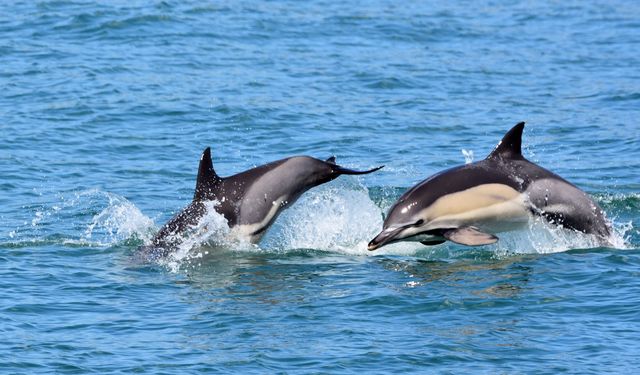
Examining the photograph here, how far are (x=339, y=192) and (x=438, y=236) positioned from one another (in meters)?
2.66

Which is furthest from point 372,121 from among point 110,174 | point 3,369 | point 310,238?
point 3,369

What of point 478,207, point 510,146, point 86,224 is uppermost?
point 510,146

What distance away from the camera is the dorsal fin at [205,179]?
1553 cm

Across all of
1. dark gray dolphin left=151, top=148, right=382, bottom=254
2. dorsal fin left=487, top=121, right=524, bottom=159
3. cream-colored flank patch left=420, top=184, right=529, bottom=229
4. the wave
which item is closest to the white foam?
the wave

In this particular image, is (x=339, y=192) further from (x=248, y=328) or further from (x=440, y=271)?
(x=248, y=328)

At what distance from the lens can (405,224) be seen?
601 inches

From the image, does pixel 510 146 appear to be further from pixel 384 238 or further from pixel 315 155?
pixel 315 155

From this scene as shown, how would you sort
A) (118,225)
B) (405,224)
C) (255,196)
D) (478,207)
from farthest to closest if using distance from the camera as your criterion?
(118,225) → (255,196) → (478,207) → (405,224)

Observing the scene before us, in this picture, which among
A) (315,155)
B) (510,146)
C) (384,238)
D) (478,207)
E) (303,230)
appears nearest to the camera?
(384,238)

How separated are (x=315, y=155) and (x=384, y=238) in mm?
7477

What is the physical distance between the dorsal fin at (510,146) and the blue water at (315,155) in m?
0.97

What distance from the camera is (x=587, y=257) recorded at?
15578 mm

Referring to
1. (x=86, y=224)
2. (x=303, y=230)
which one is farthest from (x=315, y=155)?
(x=303, y=230)

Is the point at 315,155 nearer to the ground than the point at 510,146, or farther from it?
nearer to the ground
